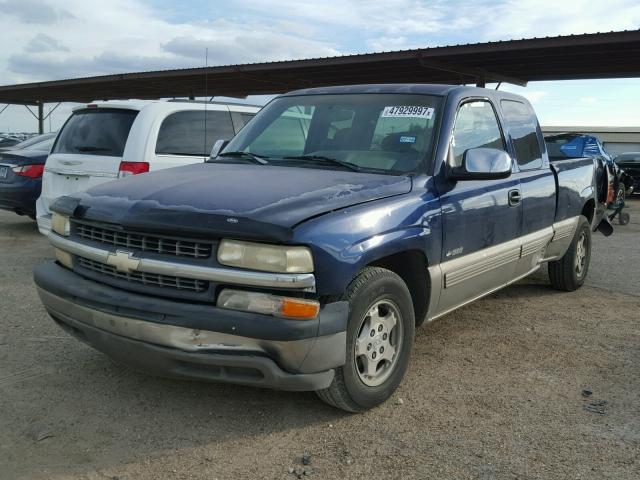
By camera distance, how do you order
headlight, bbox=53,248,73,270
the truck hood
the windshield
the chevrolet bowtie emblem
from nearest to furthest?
1. the truck hood
2. the chevrolet bowtie emblem
3. headlight, bbox=53,248,73,270
4. the windshield

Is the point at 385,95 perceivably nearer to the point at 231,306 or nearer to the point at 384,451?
the point at 231,306

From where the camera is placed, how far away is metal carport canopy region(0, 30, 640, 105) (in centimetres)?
1420

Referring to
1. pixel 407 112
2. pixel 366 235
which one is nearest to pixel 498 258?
pixel 407 112

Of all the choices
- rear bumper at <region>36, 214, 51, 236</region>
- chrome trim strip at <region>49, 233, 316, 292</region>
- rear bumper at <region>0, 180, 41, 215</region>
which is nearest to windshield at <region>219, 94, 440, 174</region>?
chrome trim strip at <region>49, 233, 316, 292</region>

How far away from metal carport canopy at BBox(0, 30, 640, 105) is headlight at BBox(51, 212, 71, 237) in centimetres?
727

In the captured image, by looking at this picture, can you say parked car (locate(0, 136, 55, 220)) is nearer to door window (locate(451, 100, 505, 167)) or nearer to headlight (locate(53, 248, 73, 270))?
headlight (locate(53, 248, 73, 270))

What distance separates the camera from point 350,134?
417 cm

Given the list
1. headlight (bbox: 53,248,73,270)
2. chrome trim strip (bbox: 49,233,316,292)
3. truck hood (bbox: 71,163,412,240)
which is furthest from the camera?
headlight (bbox: 53,248,73,270)

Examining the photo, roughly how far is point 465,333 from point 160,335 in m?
2.75

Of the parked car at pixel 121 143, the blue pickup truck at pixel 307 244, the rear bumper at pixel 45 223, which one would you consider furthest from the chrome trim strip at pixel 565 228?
the rear bumper at pixel 45 223

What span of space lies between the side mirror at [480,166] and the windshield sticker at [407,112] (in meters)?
0.42

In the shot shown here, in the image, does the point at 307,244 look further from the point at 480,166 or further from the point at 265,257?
the point at 480,166

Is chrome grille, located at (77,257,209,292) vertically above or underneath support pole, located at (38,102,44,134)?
underneath

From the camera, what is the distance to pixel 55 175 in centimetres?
714
